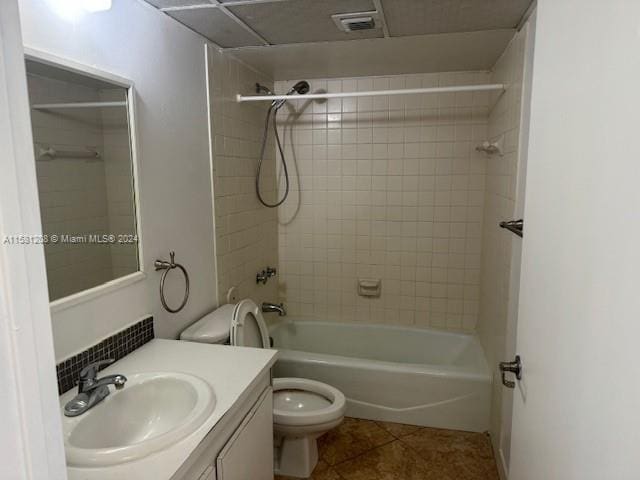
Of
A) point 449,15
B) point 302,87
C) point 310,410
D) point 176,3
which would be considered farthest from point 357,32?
point 310,410

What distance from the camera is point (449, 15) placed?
1.79 meters

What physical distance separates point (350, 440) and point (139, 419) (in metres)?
1.40

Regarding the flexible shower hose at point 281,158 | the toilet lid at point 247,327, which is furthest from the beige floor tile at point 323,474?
the flexible shower hose at point 281,158

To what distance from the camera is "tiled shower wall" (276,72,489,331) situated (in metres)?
2.91

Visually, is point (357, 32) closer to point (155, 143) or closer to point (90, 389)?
point (155, 143)

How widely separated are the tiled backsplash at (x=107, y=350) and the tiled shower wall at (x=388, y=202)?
1692 mm

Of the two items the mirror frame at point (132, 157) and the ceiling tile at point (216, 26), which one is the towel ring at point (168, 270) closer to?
Answer: the mirror frame at point (132, 157)

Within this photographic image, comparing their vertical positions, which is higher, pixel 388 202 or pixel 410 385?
pixel 388 202

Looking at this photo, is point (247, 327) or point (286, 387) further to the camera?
point (286, 387)

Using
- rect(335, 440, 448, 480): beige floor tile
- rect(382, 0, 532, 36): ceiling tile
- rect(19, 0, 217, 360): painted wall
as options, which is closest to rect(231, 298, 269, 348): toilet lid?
rect(19, 0, 217, 360): painted wall

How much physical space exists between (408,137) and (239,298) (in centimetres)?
161

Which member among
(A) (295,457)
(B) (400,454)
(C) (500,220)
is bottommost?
(B) (400,454)

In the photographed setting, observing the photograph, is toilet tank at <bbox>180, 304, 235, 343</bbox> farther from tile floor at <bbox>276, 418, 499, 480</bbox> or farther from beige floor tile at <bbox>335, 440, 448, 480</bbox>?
beige floor tile at <bbox>335, 440, 448, 480</bbox>

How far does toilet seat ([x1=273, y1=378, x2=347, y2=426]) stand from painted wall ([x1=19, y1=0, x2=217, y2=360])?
0.62 m
